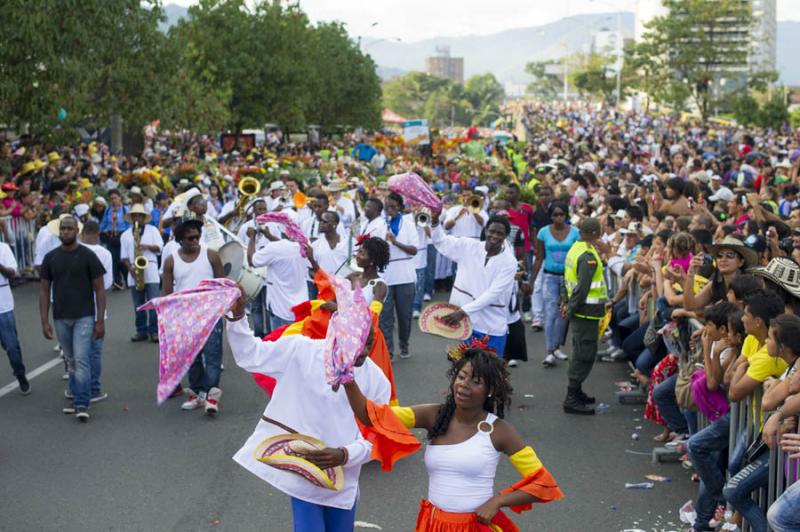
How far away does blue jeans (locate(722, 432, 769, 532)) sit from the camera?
243 inches

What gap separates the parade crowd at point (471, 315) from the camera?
5055 millimetres

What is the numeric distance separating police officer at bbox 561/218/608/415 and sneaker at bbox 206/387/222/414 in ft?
10.1

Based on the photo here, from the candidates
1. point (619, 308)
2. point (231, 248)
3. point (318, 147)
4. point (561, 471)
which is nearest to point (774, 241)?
point (619, 308)

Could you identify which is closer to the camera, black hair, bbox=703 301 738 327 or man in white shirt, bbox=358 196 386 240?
black hair, bbox=703 301 738 327

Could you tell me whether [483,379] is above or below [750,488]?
above

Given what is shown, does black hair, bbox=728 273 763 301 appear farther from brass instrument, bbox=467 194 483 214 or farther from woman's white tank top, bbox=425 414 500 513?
brass instrument, bbox=467 194 483 214

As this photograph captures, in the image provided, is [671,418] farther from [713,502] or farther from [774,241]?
[774,241]

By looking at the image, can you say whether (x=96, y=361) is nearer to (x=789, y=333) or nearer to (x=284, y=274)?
(x=284, y=274)

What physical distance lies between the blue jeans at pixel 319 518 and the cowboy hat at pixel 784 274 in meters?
3.54

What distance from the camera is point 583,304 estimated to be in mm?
9383

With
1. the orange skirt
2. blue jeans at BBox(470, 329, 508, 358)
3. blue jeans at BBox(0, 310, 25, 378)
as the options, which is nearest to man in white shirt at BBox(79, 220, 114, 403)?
blue jeans at BBox(0, 310, 25, 378)

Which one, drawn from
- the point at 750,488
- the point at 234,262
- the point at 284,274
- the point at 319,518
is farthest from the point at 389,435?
the point at 284,274

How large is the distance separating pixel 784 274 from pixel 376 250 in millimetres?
3018

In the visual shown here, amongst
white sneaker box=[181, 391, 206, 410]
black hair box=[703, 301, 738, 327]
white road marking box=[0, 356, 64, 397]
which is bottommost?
white road marking box=[0, 356, 64, 397]
